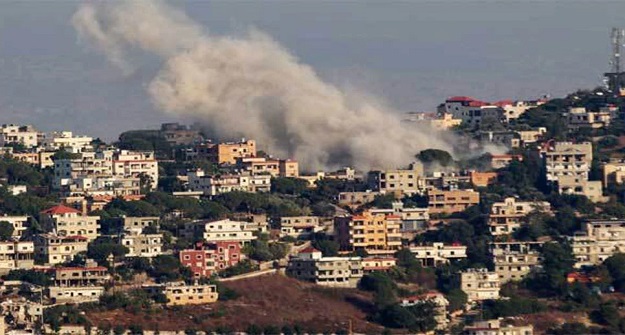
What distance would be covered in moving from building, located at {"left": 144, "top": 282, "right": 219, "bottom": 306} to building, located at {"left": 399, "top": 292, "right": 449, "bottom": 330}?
12.4 ft

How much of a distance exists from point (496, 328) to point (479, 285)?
4393 millimetres

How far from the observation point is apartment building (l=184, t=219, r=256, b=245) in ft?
213

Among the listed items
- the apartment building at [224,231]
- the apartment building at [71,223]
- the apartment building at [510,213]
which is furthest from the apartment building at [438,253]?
the apartment building at [71,223]

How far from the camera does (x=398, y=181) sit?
7244 centimetres

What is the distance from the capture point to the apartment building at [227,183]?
7138 centimetres

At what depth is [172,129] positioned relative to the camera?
82.6 metres

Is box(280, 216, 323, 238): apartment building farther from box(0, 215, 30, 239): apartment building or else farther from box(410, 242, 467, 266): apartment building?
box(0, 215, 30, 239): apartment building

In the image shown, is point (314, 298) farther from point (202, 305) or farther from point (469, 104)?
point (469, 104)

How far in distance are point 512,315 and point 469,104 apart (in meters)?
26.7

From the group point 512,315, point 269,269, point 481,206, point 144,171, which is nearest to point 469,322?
point 512,315

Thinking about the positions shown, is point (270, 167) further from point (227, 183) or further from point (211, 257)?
point (211, 257)

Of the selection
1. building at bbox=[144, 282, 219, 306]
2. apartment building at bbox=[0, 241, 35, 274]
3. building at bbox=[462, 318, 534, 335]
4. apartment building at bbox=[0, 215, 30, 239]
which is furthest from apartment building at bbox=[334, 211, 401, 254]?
building at bbox=[462, 318, 534, 335]

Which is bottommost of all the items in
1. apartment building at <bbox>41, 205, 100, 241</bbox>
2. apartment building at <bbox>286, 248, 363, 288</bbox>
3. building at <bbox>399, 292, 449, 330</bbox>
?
building at <bbox>399, 292, 449, 330</bbox>

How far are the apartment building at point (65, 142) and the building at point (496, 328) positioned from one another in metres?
21.3
